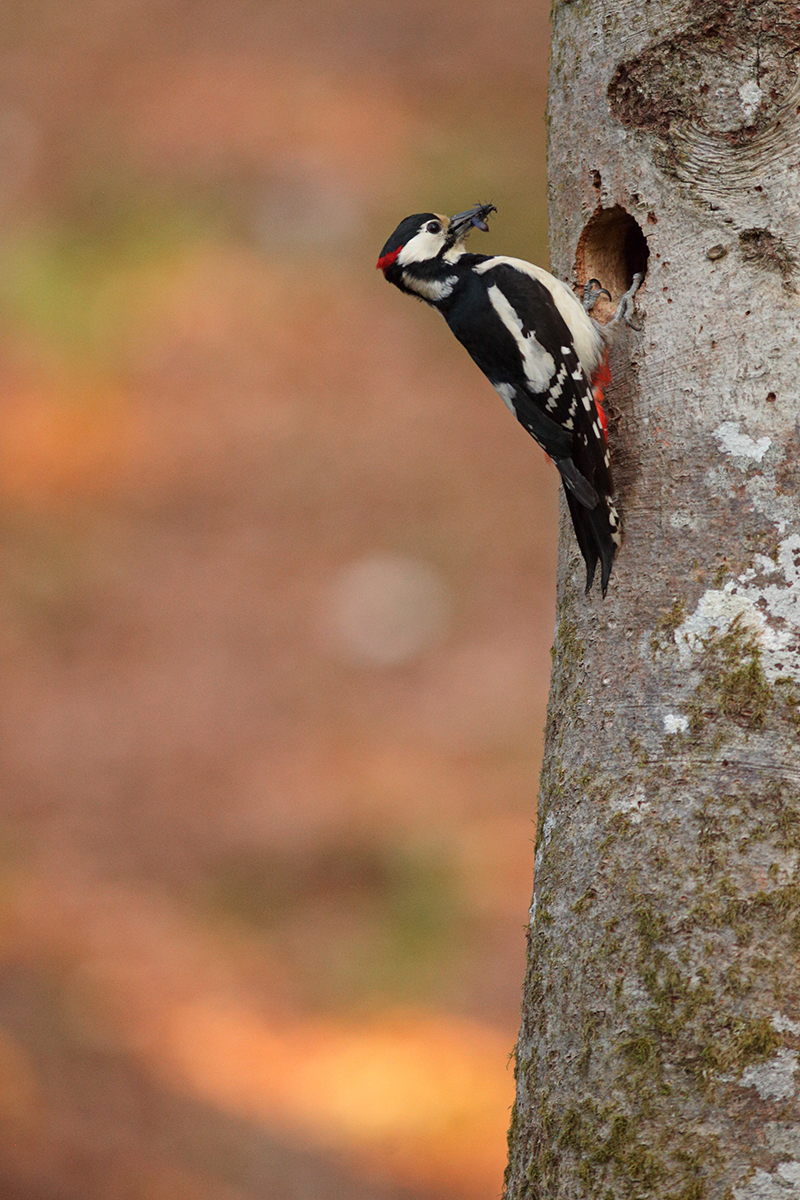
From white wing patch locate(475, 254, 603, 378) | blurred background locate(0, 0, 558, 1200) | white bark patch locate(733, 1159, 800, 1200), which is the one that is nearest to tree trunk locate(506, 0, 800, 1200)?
white bark patch locate(733, 1159, 800, 1200)

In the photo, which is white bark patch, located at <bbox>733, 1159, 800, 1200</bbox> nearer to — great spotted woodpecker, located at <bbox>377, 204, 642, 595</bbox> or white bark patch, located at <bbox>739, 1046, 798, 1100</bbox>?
white bark patch, located at <bbox>739, 1046, 798, 1100</bbox>

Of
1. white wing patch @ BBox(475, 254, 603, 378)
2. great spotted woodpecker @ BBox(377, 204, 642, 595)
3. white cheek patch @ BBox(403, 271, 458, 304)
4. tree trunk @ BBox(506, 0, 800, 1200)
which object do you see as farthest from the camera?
white cheek patch @ BBox(403, 271, 458, 304)

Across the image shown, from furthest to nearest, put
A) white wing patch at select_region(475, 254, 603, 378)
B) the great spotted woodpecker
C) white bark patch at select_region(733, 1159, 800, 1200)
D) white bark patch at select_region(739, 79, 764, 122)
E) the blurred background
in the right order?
the blurred background < white wing patch at select_region(475, 254, 603, 378) < the great spotted woodpecker < white bark patch at select_region(739, 79, 764, 122) < white bark patch at select_region(733, 1159, 800, 1200)

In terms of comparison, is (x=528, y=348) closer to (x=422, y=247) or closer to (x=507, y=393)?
(x=507, y=393)

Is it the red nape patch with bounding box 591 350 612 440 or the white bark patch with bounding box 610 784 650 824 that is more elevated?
the red nape patch with bounding box 591 350 612 440

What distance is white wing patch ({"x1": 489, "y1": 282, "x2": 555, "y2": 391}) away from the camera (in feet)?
8.96

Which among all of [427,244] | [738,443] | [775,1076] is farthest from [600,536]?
[427,244]

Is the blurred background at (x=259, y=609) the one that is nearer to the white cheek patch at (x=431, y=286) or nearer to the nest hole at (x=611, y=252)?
the white cheek patch at (x=431, y=286)

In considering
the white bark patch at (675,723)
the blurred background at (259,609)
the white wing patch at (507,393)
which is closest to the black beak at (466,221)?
the white wing patch at (507,393)

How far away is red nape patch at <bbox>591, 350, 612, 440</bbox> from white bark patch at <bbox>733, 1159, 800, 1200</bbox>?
1335 mm

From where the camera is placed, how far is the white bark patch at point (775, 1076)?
1.88 metres

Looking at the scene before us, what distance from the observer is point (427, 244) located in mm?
3156

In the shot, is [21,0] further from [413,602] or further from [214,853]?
[214,853]

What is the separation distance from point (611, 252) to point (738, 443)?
695 millimetres
